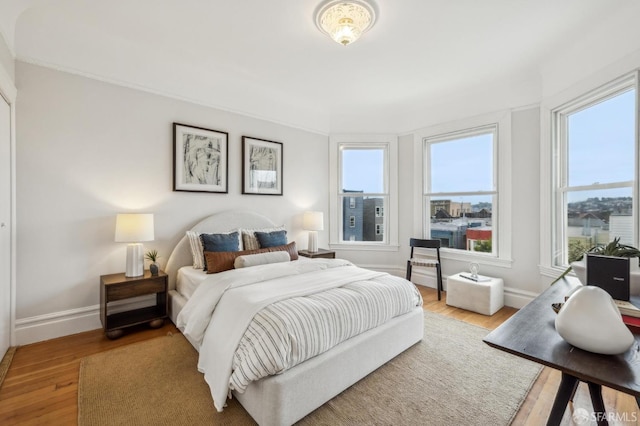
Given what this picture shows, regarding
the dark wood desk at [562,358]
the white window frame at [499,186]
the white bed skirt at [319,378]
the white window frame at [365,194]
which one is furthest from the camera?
the white window frame at [365,194]

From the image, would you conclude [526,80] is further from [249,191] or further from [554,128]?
[249,191]

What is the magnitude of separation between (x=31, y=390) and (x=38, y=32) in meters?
2.95

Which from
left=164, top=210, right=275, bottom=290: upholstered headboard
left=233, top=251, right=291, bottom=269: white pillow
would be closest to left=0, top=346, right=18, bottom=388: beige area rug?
left=164, top=210, right=275, bottom=290: upholstered headboard

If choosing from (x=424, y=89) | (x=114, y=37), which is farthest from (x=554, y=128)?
(x=114, y=37)

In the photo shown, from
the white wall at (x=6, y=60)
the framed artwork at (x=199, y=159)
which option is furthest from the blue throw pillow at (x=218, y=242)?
the white wall at (x=6, y=60)

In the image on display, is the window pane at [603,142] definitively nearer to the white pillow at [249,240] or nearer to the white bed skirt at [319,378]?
the white bed skirt at [319,378]

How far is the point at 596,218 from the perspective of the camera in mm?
2777

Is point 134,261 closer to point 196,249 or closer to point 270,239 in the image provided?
point 196,249

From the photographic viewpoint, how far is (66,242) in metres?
2.69

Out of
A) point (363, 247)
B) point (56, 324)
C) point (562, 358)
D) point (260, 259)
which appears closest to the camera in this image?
point (562, 358)

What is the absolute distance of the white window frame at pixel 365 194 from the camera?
4820 mm

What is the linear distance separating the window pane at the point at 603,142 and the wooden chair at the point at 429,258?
176 cm

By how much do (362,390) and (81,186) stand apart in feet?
10.2

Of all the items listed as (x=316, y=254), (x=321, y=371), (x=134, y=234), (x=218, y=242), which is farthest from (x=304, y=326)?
(x=316, y=254)
